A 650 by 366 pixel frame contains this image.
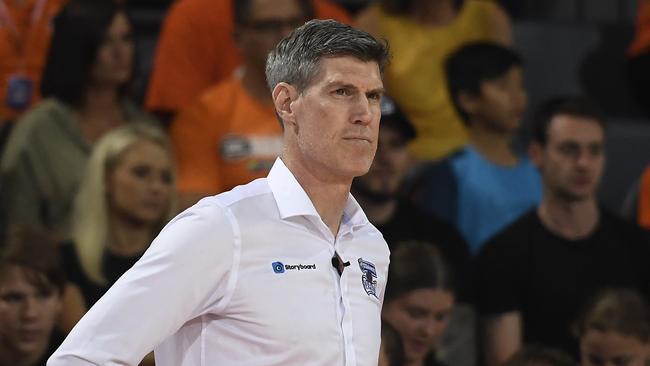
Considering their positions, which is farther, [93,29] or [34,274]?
[93,29]

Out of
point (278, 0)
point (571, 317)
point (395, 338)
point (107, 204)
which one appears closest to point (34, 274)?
point (107, 204)

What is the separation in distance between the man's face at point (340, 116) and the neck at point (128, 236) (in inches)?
85.5

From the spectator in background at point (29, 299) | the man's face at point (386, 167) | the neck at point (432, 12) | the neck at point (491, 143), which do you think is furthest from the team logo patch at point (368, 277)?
the neck at point (432, 12)

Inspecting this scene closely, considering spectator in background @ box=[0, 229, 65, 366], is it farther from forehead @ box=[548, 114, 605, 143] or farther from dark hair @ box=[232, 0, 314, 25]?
forehead @ box=[548, 114, 605, 143]

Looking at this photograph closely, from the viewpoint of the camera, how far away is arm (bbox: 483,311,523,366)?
4590mm

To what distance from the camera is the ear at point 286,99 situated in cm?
249

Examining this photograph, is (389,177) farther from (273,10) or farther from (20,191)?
(20,191)

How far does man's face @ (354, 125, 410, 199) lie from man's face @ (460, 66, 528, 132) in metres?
0.51

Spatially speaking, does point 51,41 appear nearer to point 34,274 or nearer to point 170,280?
point 34,274

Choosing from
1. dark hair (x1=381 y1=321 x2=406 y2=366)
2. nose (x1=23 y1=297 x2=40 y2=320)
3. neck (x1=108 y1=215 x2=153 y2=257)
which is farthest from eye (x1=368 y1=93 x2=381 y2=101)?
neck (x1=108 y1=215 x2=153 y2=257)

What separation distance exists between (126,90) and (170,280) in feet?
9.43

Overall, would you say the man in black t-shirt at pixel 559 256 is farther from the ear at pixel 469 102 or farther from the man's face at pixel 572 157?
the ear at pixel 469 102

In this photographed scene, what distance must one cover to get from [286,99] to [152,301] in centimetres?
48

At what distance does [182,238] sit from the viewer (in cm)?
232
